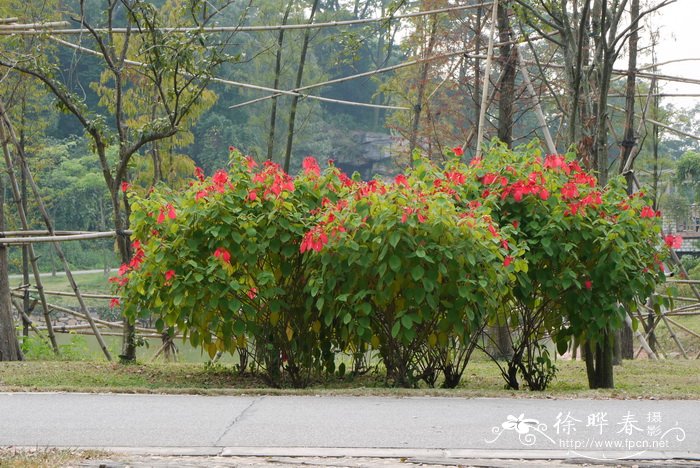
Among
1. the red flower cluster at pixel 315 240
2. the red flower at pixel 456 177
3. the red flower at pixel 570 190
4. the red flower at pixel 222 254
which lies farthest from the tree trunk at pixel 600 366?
the red flower at pixel 222 254

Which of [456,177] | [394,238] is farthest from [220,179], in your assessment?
[456,177]

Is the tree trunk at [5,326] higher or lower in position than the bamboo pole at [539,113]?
lower

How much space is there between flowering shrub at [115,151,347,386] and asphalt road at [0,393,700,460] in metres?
1.06

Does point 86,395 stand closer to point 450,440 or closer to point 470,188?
point 450,440

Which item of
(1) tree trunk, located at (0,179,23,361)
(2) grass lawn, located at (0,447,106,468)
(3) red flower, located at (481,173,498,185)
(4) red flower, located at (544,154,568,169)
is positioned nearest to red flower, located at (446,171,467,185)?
(3) red flower, located at (481,173,498,185)

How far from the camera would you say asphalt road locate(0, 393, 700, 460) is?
436 cm

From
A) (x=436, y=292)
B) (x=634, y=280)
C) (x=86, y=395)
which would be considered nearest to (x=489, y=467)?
(x=436, y=292)

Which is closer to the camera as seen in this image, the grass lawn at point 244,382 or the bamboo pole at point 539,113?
the grass lawn at point 244,382

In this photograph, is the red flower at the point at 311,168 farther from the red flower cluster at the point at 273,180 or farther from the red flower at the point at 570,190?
the red flower at the point at 570,190

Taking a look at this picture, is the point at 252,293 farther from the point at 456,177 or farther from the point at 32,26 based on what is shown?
the point at 32,26

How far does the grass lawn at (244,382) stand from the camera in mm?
6250

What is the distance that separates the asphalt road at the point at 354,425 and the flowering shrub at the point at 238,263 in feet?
3.48

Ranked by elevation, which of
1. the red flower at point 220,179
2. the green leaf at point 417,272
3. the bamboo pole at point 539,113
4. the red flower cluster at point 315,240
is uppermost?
the bamboo pole at point 539,113

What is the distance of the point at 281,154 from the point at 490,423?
33822 millimetres
